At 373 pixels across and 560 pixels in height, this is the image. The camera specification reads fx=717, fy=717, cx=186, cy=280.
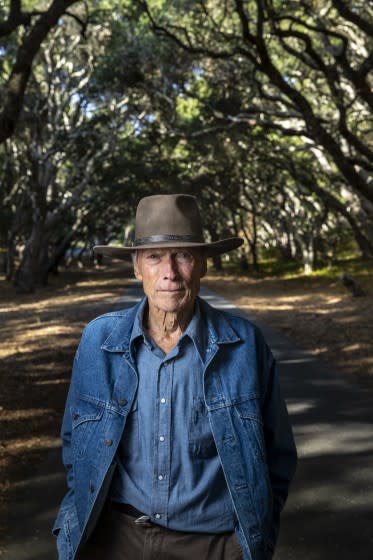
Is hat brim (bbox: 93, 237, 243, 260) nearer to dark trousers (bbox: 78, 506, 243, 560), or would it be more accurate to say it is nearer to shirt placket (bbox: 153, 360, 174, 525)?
shirt placket (bbox: 153, 360, 174, 525)

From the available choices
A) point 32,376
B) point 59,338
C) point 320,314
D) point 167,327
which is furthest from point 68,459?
point 320,314

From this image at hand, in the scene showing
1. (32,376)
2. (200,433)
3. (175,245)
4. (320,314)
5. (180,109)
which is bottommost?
(320,314)

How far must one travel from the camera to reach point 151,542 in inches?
94.0

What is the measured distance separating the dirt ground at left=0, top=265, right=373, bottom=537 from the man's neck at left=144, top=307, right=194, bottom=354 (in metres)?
2.94

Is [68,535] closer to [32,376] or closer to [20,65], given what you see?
[20,65]

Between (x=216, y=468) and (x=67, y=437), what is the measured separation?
0.59m

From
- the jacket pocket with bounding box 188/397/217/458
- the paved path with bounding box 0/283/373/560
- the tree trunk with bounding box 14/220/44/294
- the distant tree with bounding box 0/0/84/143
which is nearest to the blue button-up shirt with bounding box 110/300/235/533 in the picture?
the jacket pocket with bounding box 188/397/217/458

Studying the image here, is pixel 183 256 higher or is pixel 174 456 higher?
pixel 183 256

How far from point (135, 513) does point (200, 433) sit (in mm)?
355

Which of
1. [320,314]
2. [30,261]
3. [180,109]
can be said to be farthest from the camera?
[180,109]

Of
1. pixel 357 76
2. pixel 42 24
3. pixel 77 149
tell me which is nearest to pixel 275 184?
pixel 77 149

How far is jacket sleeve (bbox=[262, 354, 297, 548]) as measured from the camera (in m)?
2.53

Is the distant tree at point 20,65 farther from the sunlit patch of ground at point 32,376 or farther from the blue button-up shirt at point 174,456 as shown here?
the blue button-up shirt at point 174,456

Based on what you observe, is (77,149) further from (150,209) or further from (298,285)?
(150,209)
